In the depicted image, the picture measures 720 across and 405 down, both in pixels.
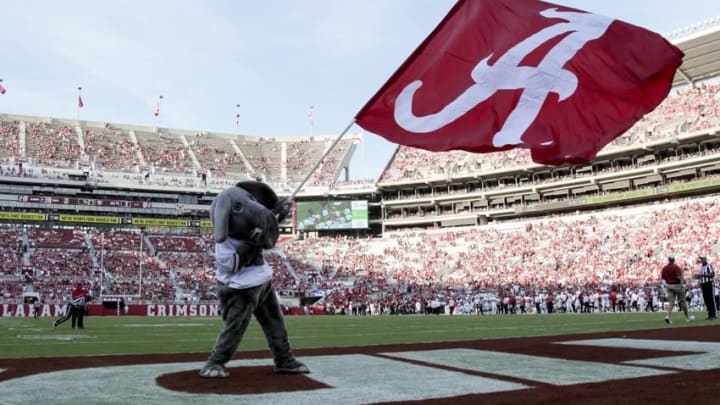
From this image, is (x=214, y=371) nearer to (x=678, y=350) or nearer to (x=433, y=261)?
(x=678, y=350)

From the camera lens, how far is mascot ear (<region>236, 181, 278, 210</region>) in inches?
245

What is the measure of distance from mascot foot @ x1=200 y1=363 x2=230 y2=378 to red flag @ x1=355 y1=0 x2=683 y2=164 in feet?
10.7

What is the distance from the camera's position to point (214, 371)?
219 inches

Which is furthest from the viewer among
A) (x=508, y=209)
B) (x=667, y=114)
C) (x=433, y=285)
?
(x=508, y=209)

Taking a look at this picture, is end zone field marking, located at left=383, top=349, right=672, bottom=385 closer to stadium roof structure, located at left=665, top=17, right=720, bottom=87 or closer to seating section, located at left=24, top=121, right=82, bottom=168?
stadium roof structure, located at left=665, top=17, right=720, bottom=87

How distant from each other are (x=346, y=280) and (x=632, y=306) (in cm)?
2729

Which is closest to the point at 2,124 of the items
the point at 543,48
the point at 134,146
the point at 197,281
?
the point at 134,146

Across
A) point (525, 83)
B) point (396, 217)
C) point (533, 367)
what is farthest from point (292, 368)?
point (396, 217)

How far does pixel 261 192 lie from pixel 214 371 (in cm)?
176

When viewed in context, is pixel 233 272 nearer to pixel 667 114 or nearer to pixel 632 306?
pixel 632 306

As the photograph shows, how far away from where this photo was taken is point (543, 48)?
326 inches

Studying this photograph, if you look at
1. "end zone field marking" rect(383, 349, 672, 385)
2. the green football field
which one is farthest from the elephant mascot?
the green football field

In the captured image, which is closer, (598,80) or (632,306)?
(598,80)

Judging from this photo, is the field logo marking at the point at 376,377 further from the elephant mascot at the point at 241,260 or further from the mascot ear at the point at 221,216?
the mascot ear at the point at 221,216
